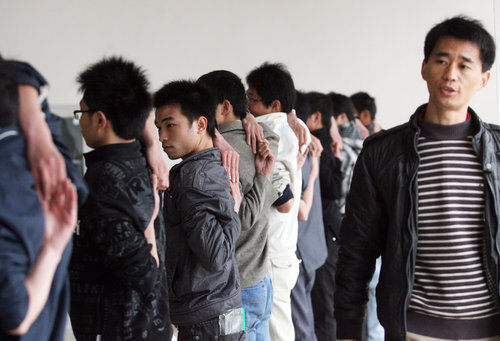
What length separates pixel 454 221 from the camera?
1.83 metres

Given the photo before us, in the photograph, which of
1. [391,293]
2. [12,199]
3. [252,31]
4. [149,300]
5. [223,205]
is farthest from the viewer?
[252,31]

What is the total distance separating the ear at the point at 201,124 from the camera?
220cm

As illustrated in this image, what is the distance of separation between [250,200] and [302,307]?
4.08 ft

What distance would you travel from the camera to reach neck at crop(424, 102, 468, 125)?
1.89 m

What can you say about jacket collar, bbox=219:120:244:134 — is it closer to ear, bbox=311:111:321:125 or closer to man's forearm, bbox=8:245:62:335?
man's forearm, bbox=8:245:62:335

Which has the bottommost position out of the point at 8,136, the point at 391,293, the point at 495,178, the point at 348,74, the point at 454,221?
the point at 391,293

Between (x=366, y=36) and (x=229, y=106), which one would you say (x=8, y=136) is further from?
(x=366, y=36)

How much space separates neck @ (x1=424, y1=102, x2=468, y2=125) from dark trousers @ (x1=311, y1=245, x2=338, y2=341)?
2217 millimetres

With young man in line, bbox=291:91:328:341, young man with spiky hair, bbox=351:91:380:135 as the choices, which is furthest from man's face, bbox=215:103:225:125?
young man with spiky hair, bbox=351:91:380:135

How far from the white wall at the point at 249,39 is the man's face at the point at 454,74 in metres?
2.69

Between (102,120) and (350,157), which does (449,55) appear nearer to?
(102,120)

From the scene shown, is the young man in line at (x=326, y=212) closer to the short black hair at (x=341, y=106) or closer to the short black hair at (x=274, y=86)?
the short black hair at (x=341, y=106)

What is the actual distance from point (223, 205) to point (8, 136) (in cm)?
96

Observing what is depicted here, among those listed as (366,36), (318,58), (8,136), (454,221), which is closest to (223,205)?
(454,221)
